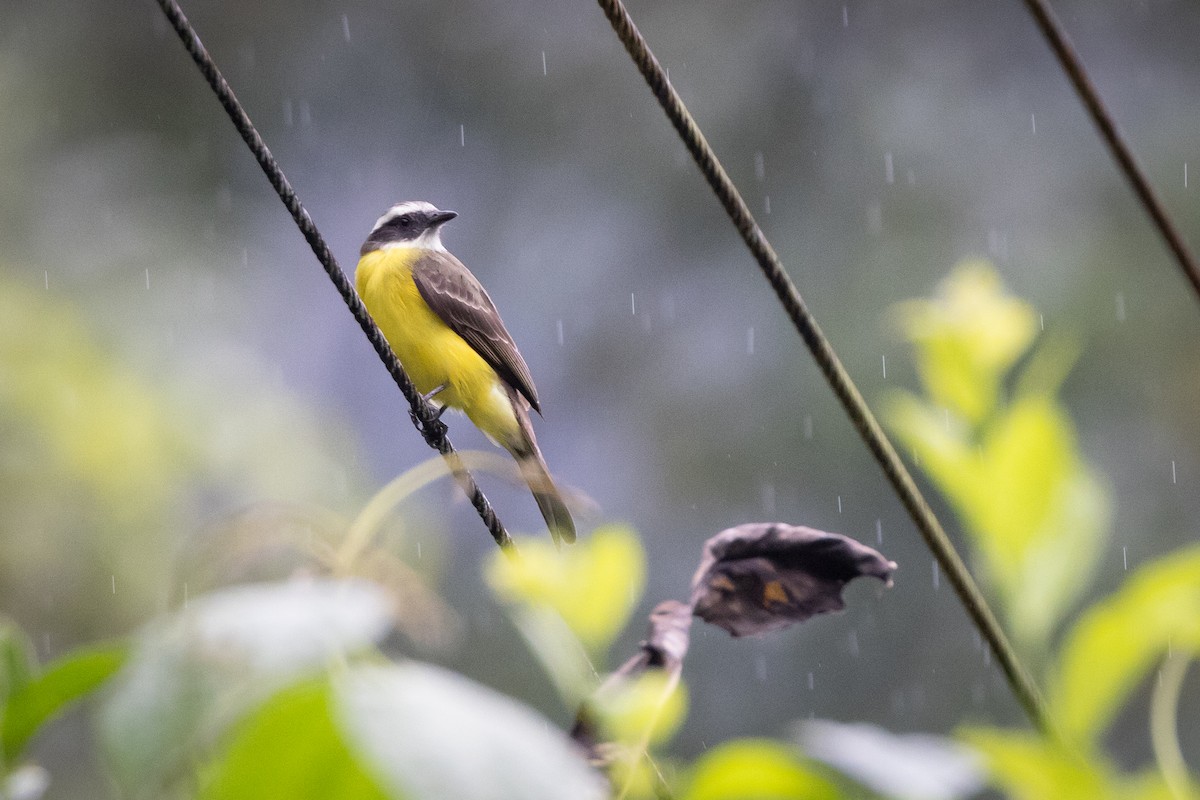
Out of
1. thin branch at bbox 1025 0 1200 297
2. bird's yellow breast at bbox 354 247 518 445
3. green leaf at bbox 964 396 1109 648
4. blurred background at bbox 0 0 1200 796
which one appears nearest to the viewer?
green leaf at bbox 964 396 1109 648

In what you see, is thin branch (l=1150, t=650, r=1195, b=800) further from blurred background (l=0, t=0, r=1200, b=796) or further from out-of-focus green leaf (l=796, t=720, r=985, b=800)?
blurred background (l=0, t=0, r=1200, b=796)

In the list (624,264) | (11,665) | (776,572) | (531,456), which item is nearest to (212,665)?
(11,665)

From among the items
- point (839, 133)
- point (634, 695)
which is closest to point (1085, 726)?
point (634, 695)

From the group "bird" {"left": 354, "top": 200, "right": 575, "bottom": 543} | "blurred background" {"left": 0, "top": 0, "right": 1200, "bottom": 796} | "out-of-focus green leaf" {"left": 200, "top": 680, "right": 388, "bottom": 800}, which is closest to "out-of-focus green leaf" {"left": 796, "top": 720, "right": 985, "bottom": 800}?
"out-of-focus green leaf" {"left": 200, "top": 680, "right": 388, "bottom": 800}

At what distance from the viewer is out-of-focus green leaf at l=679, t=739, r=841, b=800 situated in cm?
34

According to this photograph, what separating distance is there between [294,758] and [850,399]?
1.29ft

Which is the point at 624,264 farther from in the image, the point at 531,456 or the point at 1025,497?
the point at 1025,497

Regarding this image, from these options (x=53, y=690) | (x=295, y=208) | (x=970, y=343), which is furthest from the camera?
(x=295, y=208)

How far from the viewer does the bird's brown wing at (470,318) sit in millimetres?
3412

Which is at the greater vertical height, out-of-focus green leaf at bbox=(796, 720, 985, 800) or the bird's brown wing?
out-of-focus green leaf at bbox=(796, 720, 985, 800)

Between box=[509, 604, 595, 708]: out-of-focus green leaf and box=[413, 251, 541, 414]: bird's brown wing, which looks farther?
box=[413, 251, 541, 414]: bird's brown wing

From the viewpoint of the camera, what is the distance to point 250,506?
18.0 inches

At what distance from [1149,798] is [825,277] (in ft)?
24.3

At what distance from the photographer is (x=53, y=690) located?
0.39 m
